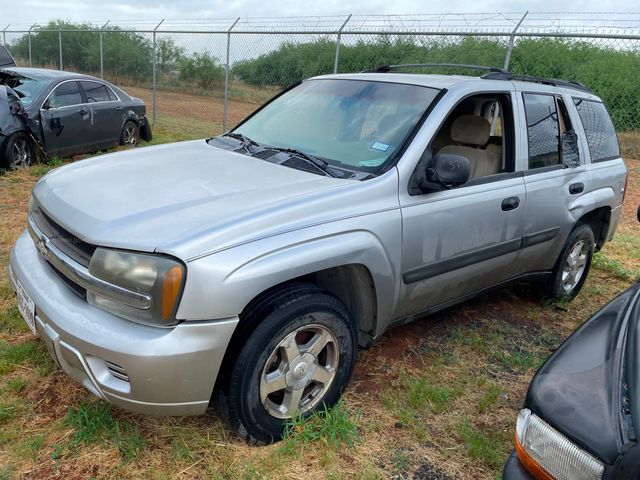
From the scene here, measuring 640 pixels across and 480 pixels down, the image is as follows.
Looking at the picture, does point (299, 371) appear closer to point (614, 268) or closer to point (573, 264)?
point (573, 264)

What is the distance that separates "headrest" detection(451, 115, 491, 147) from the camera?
12.9 ft

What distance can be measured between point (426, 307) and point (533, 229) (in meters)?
1.04

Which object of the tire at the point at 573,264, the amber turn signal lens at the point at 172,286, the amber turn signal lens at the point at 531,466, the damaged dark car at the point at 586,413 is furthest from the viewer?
the tire at the point at 573,264

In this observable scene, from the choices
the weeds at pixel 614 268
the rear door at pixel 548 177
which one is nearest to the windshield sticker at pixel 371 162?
the rear door at pixel 548 177

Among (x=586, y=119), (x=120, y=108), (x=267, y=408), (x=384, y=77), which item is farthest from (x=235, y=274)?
(x=120, y=108)

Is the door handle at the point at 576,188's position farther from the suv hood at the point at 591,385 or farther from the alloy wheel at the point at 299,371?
the alloy wheel at the point at 299,371

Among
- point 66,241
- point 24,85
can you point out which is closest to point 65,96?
point 24,85

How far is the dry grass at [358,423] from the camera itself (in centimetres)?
246

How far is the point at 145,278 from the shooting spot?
2.14 m

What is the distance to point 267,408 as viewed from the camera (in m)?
2.55

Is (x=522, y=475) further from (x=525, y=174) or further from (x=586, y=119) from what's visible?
(x=586, y=119)

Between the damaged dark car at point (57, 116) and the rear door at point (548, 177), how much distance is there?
6610 mm

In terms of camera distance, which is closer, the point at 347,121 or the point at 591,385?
the point at 591,385

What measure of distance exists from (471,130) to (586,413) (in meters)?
2.65
